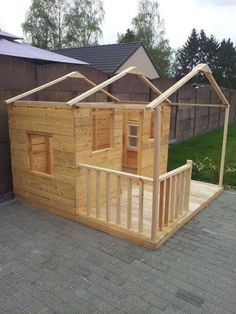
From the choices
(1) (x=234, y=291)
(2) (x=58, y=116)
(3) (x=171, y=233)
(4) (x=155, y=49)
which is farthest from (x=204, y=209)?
(4) (x=155, y=49)

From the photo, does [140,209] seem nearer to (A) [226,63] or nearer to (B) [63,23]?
(B) [63,23]

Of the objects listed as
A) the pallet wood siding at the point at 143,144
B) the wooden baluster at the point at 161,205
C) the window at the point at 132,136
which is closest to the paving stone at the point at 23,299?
the wooden baluster at the point at 161,205

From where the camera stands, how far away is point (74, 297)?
2.80 meters

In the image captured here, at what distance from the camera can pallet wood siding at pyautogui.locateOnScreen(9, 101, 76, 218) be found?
4332mm

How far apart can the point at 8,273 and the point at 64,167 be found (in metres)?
1.77

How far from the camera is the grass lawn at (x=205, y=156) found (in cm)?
677

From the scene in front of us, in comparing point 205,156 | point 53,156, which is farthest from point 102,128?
point 205,156

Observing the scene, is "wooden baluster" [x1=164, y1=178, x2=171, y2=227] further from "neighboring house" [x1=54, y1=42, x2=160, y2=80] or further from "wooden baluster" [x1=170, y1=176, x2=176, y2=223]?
"neighboring house" [x1=54, y1=42, x2=160, y2=80]

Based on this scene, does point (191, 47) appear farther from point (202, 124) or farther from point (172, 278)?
point (172, 278)

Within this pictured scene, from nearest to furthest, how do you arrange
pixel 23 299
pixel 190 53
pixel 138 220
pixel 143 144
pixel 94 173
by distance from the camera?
pixel 23 299, pixel 138 220, pixel 94 173, pixel 143 144, pixel 190 53

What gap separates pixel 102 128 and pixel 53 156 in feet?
4.17

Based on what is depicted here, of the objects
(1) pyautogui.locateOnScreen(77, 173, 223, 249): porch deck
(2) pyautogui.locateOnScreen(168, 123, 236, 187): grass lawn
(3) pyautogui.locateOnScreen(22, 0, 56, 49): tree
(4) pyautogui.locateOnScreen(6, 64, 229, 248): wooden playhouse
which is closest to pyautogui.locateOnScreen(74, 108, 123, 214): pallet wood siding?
(4) pyautogui.locateOnScreen(6, 64, 229, 248): wooden playhouse

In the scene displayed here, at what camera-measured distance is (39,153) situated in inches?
213

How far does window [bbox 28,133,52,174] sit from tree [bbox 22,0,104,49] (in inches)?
830
